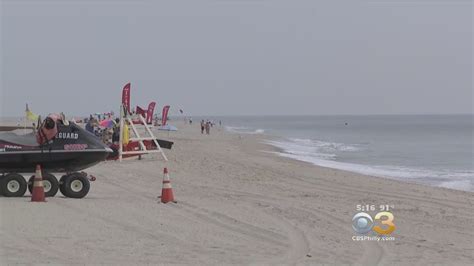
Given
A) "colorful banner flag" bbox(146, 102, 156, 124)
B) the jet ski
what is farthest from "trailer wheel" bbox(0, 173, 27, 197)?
"colorful banner flag" bbox(146, 102, 156, 124)

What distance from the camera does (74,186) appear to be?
1177 centimetres

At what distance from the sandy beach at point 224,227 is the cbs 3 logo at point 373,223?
15 centimetres

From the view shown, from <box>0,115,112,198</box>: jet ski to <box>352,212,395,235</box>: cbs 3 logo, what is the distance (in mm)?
4652

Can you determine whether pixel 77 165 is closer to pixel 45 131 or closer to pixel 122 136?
pixel 45 131

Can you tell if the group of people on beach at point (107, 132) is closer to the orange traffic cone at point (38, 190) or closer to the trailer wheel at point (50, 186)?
the trailer wheel at point (50, 186)

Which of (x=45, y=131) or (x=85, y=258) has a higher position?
(x=45, y=131)

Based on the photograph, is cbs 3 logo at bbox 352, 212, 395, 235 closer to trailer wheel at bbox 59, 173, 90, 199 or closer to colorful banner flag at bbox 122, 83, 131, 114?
trailer wheel at bbox 59, 173, 90, 199

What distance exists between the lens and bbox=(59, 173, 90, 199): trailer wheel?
11711 millimetres

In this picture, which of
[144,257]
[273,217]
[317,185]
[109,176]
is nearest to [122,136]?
[109,176]

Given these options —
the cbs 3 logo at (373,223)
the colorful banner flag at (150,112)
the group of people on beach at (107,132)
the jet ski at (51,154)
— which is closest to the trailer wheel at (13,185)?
the jet ski at (51,154)

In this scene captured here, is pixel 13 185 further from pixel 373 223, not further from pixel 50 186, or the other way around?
pixel 373 223

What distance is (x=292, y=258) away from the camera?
24.5ft

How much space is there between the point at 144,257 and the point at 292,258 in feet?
5.35

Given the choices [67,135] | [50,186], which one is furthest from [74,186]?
[67,135]
